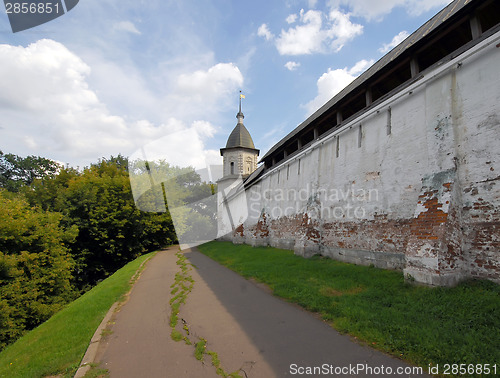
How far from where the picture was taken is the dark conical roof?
3388 centimetres

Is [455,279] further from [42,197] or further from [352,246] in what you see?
[42,197]

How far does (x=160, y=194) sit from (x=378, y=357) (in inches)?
965

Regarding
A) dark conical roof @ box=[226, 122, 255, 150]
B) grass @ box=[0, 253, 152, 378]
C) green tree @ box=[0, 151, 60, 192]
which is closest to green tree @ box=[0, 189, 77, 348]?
grass @ box=[0, 253, 152, 378]

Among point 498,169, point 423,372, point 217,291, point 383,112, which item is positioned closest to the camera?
point 423,372

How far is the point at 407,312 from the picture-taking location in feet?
14.7

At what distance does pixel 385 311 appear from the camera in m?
4.64

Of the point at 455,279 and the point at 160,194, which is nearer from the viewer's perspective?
the point at 455,279

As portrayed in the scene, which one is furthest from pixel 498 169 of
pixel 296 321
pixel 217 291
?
pixel 217 291

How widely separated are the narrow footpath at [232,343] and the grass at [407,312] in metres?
0.34

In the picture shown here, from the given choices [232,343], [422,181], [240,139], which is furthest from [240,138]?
[232,343]

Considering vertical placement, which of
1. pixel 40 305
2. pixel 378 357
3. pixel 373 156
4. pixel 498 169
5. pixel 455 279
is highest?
pixel 373 156

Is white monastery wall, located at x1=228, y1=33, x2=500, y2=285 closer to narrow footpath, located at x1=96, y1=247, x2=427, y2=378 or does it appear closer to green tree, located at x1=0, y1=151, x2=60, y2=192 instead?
narrow footpath, located at x1=96, y1=247, x2=427, y2=378

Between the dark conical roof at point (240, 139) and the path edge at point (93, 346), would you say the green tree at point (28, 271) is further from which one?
the dark conical roof at point (240, 139)

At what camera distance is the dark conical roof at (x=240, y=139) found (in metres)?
33.9
